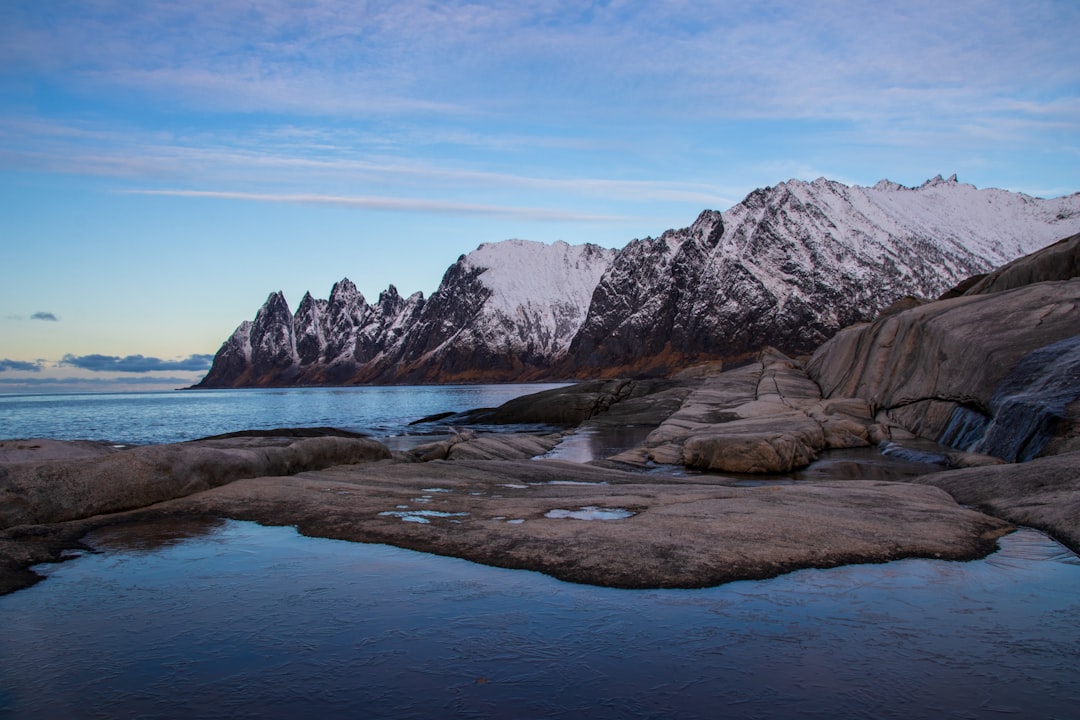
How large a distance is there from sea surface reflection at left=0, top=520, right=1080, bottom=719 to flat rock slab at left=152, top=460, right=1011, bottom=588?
47cm

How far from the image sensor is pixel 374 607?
22.1ft

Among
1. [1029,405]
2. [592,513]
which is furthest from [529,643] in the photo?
[1029,405]

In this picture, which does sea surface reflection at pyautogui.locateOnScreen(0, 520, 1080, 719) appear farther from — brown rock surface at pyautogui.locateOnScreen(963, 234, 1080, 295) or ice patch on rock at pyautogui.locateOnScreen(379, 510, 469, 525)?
brown rock surface at pyautogui.locateOnScreen(963, 234, 1080, 295)

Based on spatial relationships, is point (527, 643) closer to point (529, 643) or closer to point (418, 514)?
point (529, 643)

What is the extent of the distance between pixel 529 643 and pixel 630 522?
4310 millimetres

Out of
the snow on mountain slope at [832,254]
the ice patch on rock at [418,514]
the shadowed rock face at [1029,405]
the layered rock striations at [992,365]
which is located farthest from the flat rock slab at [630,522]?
the snow on mountain slope at [832,254]

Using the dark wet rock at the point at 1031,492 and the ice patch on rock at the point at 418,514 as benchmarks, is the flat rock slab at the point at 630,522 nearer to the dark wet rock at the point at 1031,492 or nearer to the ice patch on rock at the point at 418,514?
the ice patch on rock at the point at 418,514

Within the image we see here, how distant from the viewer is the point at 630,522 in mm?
9859

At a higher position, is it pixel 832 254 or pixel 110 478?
pixel 832 254

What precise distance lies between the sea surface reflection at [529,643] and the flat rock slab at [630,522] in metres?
0.47

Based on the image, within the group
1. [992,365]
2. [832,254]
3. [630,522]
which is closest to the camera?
[630,522]

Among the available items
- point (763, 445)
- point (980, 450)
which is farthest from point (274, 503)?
point (980, 450)

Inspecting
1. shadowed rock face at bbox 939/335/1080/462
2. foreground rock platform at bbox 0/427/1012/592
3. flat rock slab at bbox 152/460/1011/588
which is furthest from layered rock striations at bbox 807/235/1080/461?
foreground rock platform at bbox 0/427/1012/592

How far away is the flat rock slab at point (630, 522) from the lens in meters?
8.08
